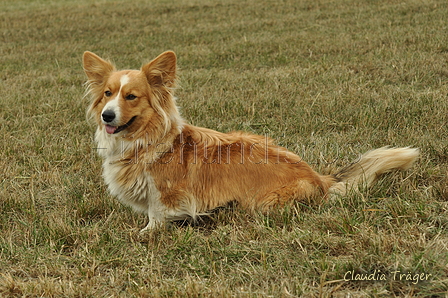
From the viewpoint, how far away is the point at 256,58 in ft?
31.6

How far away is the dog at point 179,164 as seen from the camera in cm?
346

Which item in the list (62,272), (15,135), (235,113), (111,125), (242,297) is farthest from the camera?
(235,113)

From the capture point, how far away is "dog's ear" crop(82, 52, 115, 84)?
12.1 ft

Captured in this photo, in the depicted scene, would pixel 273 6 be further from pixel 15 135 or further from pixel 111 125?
pixel 111 125

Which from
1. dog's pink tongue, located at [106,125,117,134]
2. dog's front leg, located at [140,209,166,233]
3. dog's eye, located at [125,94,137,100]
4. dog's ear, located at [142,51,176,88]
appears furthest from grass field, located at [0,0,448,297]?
dog's ear, located at [142,51,176,88]

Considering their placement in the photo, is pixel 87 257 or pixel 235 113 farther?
pixel 235 113

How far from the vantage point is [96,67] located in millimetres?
3729

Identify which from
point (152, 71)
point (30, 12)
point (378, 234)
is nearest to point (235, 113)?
point (152, 71)

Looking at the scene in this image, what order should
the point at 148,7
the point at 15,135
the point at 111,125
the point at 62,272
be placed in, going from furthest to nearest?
the point at 148,7 → the point at 15,135 → the point at 111,125 → the point at 62,272

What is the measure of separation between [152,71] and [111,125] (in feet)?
1.81

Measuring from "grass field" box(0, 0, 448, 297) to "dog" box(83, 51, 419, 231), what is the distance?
144 mm

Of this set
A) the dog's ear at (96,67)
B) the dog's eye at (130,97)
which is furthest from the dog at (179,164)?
the dog's ear at (96,67)

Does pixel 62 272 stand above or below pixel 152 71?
below

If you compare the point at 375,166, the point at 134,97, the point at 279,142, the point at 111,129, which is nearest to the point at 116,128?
the point at 111,129
